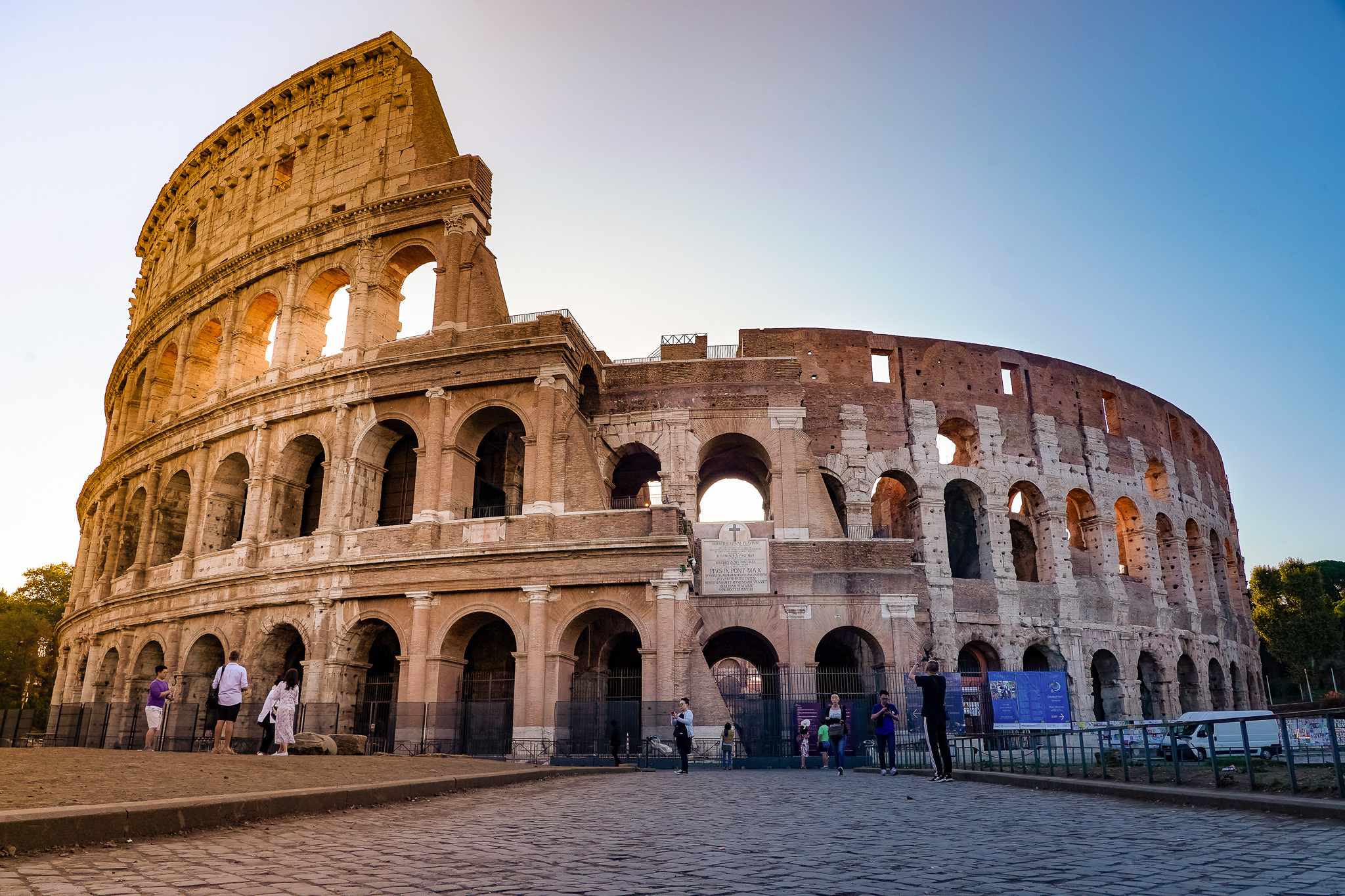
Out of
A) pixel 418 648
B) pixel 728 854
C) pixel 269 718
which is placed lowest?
pixel 728 854

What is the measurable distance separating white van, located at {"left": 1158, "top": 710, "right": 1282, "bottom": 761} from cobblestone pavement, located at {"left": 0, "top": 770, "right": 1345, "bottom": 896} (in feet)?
2.71

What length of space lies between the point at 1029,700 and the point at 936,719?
13.3m

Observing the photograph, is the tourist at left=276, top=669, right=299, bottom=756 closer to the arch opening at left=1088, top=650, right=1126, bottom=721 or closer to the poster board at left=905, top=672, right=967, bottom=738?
the poster board at left=905, top=672, right=967, bottom=738

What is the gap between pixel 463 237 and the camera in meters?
21.1

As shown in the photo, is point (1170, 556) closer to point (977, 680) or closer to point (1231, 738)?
point (977, 680)

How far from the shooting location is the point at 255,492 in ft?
69.8

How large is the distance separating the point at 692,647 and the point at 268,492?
11211mm

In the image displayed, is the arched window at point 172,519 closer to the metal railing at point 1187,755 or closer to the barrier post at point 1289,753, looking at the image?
the metal railing at point 1187,755

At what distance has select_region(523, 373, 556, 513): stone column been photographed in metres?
18.7

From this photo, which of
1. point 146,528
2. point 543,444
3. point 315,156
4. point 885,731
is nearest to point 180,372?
point 146,528

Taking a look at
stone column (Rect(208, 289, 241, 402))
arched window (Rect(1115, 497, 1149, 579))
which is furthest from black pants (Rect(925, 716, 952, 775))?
stone column (Rect(208, 289, 241, 402))

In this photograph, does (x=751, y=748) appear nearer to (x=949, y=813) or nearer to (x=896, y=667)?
(x=896, y=667)

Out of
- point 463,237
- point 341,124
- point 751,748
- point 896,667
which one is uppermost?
point 341,124

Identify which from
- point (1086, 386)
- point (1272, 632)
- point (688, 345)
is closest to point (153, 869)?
point (688, 345)
